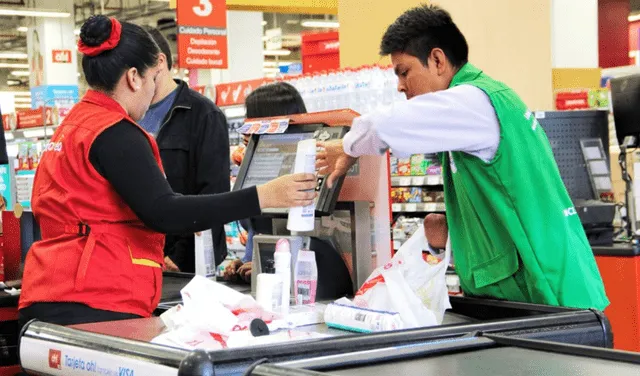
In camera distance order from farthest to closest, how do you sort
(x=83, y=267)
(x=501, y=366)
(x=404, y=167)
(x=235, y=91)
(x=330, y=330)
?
(x=235, y=91) < (x=404, y=167) < (x=83, y=267) < (x=330, y=330) < (x=501, y=366)

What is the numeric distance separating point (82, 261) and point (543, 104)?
5706 mm

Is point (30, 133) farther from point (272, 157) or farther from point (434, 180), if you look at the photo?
point (272, 157)

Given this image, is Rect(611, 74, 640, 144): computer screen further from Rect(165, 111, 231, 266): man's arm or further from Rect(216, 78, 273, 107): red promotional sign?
Rect(216, 78, 273, 107): red promotional sign

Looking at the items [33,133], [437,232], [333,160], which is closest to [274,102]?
[333,160]

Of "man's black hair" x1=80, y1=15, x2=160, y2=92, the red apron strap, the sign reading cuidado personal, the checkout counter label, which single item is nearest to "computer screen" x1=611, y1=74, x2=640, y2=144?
"man's black hair" x1=80, y1=15, x2=160, y2=92

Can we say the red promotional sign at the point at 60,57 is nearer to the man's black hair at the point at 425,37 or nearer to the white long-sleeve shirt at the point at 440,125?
the man's black hair at the point at 425,37

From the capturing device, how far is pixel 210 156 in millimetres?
3619

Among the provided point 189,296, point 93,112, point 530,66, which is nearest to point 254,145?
point 93,112

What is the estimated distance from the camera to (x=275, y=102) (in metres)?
3.62

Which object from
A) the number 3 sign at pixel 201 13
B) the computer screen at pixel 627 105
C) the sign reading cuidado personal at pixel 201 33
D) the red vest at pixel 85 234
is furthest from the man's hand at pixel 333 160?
the number 3 sign at pixel 201 13

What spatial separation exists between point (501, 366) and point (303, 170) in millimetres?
951

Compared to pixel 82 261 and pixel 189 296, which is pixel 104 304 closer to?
pixel 82 261

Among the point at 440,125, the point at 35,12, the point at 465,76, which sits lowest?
the point at 440,125

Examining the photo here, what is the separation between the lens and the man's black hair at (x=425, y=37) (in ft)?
8.09
